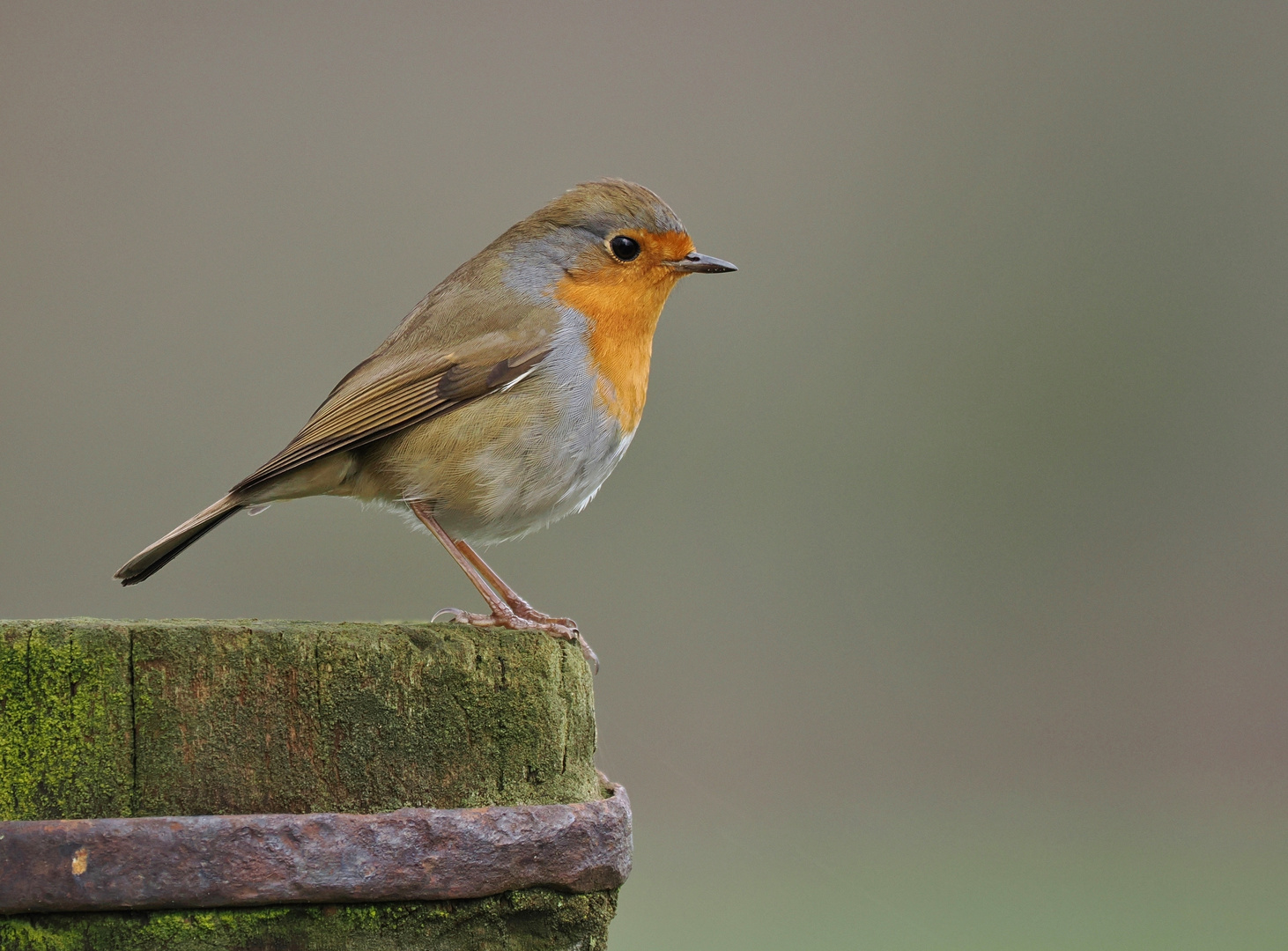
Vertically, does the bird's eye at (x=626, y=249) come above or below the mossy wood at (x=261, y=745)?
above

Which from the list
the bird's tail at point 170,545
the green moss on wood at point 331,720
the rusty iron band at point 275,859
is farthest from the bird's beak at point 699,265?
the rusty iron band at point 275,859

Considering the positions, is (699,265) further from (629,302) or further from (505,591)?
(505,591)

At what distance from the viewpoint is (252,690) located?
1685mm

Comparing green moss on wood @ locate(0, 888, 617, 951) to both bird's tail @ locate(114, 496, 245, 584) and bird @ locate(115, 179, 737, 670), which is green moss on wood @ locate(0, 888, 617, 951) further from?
bird's tail @ locate(114, 496, 245, 584)

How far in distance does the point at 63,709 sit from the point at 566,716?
694 mm

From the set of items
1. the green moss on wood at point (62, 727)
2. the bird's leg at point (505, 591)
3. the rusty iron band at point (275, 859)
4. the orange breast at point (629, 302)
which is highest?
the orange breast at point (629, 302)

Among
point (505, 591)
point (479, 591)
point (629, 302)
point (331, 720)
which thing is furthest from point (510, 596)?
point (331, 720)

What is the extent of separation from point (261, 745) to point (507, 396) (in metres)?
1.86

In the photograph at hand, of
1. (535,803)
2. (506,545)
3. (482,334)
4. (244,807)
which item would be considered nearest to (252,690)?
(244,807)

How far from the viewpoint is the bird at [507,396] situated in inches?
131

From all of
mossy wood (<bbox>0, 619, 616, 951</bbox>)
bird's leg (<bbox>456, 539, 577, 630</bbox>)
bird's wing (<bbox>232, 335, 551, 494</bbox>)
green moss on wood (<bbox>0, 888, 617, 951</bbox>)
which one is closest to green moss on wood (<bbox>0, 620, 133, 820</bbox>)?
mossy wood (<bbox>0, 619, 616, 951</bbox>)

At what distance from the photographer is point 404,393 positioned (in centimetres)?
343

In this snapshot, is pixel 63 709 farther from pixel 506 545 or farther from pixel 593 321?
pixel 506 545

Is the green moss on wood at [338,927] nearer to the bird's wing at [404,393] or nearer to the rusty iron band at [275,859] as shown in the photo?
the rusty iron band at [275,859]
